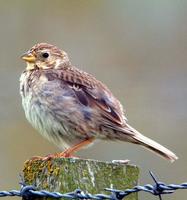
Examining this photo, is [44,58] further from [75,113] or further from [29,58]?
[75,113]

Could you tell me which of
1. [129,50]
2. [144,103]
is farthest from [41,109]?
[129,50]

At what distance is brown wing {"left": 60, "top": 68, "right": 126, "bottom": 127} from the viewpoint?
883 centimetres

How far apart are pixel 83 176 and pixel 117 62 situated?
1198 cm

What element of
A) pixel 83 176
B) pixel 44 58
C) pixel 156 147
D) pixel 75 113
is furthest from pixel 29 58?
pixel 83 176

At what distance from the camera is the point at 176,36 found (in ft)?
64.3

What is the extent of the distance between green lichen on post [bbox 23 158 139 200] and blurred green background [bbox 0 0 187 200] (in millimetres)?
6484

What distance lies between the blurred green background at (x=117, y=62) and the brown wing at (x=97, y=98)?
14.8 ft

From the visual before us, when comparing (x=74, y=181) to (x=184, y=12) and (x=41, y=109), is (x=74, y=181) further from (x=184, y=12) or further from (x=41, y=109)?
(x=184, y=12)

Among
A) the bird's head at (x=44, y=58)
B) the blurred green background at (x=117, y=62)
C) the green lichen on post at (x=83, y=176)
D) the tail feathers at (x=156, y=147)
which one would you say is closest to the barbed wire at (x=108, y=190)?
the green lichen on post at (x=83, y=176)

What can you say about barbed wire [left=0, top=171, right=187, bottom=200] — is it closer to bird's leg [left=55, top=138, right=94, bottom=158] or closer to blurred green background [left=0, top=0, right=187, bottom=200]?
bird's leg [left=55, top=138, right=94, bottom=158]

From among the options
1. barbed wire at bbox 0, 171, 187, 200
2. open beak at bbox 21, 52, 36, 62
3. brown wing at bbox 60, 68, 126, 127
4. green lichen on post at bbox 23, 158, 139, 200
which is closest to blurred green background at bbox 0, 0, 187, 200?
open beak at bbox 21, 52, 36, 62

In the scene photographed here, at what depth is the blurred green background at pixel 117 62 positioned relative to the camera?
1523 cm

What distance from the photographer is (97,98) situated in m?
8.88

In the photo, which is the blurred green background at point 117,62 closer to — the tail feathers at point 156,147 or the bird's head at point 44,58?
the bird's head at point 44,58
